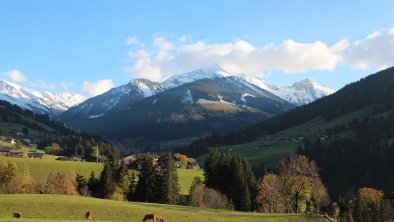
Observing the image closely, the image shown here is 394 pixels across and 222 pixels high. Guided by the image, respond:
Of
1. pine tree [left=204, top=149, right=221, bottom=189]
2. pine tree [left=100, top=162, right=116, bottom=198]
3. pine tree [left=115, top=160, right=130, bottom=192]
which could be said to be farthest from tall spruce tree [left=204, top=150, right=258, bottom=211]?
pine tree [left=100, top=162, right=116, bottom=198]

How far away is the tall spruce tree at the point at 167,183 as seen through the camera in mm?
130625

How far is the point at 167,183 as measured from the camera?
433 feet

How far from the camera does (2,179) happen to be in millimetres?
146125

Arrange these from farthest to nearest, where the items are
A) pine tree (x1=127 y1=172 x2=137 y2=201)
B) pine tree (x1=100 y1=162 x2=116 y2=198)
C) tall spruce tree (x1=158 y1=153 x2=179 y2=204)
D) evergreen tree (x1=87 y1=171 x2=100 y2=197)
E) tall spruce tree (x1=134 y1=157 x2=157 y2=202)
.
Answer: evergreen tree (x1=87 y1=171 x2=100 y2=197), pine tree (x1=127 y1=172 x2=137 y2=201), pine tree (x1=100 y1=162 x2=116 y2=198), tall spruce tree (x1=134 y1=157 x2=157 y2=202), tall spruce tree (x1=158 y1=153 x2=179 y2=204)

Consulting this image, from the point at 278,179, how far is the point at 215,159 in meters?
33.8

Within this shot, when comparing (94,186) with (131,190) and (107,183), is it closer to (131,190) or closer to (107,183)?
(107,183)

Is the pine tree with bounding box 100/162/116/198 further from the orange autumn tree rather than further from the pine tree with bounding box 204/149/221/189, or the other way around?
the orange autumn tree

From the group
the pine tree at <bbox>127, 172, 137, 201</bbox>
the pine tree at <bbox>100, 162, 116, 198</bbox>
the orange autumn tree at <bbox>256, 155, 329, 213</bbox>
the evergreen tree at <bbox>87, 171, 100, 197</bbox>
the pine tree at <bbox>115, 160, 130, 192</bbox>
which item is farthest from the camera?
the pine tree at <bbox>115, 160, 130, 192</bbox>

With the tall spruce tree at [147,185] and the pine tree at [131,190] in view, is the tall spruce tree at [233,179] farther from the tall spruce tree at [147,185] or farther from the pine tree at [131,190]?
the pine tree at [131,190]

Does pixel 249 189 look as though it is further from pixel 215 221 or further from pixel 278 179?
pixel 215 221

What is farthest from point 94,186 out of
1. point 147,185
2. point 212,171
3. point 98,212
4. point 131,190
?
point 98,212

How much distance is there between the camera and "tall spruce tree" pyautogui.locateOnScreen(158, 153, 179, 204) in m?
131

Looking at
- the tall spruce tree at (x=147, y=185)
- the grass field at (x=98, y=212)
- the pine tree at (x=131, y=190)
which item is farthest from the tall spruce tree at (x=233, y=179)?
the grass field at (x=98, y=212)

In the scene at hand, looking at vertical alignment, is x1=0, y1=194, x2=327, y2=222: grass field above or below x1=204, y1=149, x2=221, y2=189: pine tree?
below
